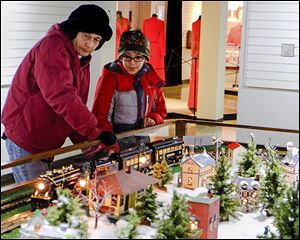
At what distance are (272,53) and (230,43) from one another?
21.5ft

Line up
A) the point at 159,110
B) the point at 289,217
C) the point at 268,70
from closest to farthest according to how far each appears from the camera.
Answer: the point at 289,217
the point at 159,110
the point at 268,70

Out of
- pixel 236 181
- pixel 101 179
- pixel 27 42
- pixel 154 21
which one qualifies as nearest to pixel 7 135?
pixel 101 179

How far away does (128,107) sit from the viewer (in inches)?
125

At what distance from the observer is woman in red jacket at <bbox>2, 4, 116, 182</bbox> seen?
250cm

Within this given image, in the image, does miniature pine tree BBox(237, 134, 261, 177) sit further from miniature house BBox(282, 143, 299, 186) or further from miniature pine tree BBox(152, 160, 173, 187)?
miniature pine tree BBox(152, 160, 173, 187)

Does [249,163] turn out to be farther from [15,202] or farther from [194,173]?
[15,202]

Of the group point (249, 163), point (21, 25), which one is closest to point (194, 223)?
point (249, 163)

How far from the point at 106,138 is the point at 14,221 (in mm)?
607

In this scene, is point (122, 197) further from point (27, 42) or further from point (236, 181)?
point (27, 42)

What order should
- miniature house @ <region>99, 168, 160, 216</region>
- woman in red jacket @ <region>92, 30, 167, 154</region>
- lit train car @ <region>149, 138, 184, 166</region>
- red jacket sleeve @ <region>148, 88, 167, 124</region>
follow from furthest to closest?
1. red jacket sleeve @ <region>148, 88, 167, 124</region>
2. woman in red jacket @ <region>92, 30, 167, 154</region>
3. lit train car @ <region>149, 138, 184, 166</region>
4. miniature house @ <region>99, 168, 160, 216</region>

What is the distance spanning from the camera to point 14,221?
7.22 ft

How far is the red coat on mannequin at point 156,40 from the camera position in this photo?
Answer: 836 cm

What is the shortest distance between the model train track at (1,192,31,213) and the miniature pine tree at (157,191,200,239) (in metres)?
0.57

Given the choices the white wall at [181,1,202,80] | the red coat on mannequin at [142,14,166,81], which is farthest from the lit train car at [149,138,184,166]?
the white wall at [181,1,202,80]
